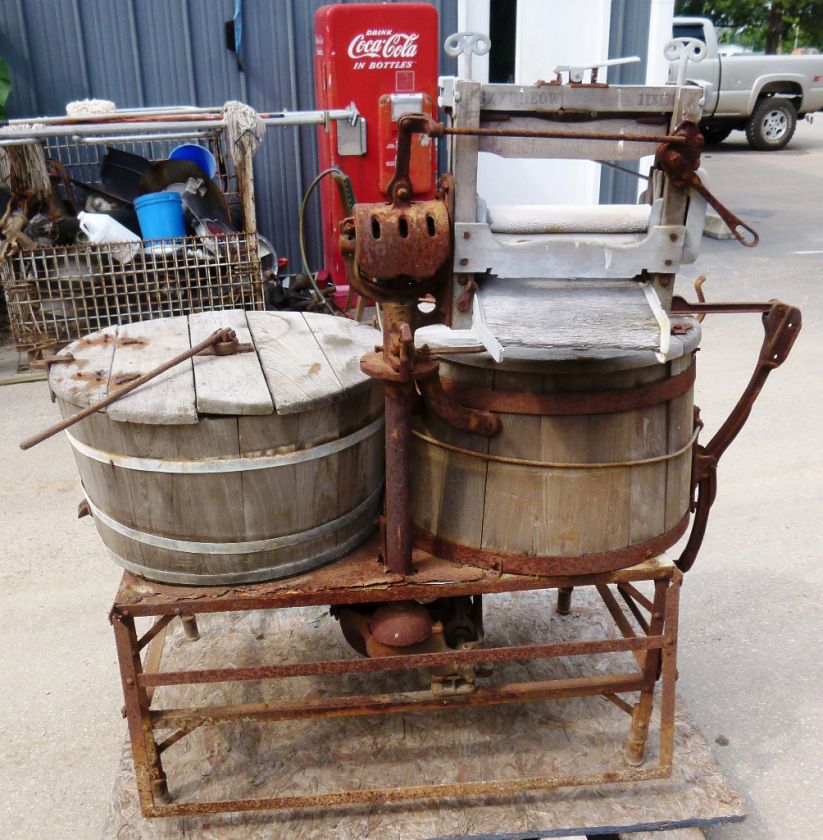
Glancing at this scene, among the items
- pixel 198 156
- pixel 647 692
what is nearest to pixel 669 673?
pixel 647 692

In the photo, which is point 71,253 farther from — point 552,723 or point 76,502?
point 552,723

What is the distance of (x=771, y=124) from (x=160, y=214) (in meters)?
14.2

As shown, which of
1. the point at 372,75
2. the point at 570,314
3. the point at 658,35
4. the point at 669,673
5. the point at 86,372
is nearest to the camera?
the point at 570,314

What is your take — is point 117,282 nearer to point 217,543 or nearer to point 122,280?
point 122,280

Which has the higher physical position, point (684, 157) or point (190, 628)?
point (684, 157)

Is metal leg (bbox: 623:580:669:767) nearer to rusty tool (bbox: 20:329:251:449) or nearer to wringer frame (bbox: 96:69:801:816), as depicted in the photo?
wringer frame (bbox: 96:69:801:816)

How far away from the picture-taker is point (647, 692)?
8.10ft

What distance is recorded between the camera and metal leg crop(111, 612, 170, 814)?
7.18ft

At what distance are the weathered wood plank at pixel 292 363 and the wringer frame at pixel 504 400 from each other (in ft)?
0.48

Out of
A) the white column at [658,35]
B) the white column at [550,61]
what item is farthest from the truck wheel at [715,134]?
the white column at [550,61]

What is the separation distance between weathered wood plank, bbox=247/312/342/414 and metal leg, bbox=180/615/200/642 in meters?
1.25

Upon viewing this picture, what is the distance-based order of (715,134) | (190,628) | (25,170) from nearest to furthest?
1. (190,628)
2. (25,170)
3. (715,134)

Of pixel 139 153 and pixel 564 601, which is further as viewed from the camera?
pixel 139 153

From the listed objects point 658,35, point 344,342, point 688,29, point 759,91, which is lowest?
point 344,342
